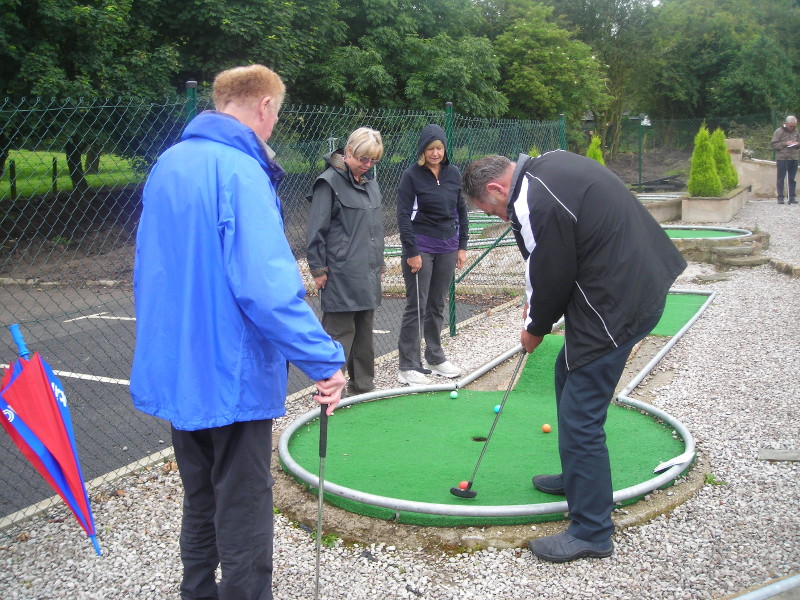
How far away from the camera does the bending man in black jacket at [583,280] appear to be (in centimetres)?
287

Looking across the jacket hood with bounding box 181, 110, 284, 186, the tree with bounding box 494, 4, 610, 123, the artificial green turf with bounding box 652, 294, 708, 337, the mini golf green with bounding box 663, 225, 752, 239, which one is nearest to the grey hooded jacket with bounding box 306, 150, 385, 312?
the jacket hood with bounding box 181, 110, 284, 186

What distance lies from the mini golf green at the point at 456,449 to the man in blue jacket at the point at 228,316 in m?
1.25

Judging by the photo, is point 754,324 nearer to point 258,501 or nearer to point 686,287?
point 686,287

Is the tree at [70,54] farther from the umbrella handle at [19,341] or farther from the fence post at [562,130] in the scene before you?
the umbrella handle at [19,341]

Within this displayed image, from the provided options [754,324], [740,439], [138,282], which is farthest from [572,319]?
[754,324]

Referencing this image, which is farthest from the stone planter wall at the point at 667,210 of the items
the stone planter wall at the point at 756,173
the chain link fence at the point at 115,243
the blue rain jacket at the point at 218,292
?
the blue rain jacket at the point at 218,292

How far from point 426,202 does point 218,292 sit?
3.43m

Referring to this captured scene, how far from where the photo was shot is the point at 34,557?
3275 millimetres

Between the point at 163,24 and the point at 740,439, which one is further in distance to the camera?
the point at 163,24

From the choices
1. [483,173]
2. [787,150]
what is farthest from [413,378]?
[787,150]

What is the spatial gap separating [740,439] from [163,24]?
14.3m

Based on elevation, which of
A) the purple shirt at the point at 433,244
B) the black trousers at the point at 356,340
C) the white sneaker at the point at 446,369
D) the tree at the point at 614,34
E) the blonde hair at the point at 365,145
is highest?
the tree at the point at 614,34

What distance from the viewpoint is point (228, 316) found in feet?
7.15

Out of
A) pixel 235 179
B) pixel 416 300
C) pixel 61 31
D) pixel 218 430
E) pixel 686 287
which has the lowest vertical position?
pixel 686 287
